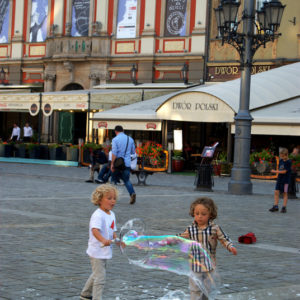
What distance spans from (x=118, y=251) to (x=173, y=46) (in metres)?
24.0

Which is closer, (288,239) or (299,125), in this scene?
(288,239)

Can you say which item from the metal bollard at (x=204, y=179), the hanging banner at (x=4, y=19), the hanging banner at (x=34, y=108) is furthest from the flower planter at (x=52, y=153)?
the metal bollard at (x=204, y=179)

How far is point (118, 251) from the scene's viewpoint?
8.18 m

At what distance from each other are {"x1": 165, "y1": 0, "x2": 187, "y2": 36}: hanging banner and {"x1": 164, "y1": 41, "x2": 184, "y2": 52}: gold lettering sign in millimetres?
368

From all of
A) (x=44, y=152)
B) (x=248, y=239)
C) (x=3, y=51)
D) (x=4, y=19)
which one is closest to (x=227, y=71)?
(x=44, y=152)

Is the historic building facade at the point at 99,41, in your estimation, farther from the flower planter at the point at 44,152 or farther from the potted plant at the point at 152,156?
the potted plant at the point at 152,156

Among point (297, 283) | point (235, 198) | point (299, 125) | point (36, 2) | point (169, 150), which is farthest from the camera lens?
point (36, 2)

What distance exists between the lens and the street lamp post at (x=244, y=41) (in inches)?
675

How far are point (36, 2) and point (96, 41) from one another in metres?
4.61

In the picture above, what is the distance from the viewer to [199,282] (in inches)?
188

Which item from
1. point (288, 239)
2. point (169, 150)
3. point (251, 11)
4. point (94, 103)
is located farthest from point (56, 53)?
point (288, 239)

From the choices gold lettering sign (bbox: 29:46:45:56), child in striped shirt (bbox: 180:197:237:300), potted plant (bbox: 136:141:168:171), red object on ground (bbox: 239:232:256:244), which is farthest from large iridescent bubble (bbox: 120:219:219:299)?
gold lettering sign (bbox: 29:46:45:56)

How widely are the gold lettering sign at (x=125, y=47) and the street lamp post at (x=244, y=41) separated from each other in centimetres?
1517

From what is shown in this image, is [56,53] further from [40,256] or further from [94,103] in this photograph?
[40,256]
